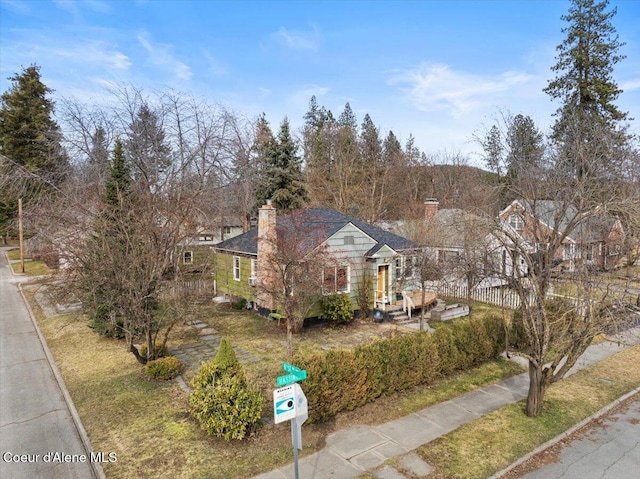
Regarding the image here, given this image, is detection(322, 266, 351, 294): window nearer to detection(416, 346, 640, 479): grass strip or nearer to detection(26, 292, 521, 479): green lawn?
detection(26, 292, 521, 479): green lawn

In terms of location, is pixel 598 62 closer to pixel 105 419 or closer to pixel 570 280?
pixel 570 280

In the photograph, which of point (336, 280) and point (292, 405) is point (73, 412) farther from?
point (336, 280)

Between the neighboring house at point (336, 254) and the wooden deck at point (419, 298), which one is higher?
the neighboring house at point (336, 254)

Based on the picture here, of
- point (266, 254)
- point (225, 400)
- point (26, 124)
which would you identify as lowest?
point (225, 400)

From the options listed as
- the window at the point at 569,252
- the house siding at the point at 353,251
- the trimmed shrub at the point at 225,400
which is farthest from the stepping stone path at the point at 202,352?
the window at the point at 569,252

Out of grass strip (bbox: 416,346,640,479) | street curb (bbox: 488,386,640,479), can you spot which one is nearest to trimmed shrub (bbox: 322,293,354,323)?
grass strip (bbox: 416,346,640,479)

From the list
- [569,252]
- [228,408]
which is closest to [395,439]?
[228,408]

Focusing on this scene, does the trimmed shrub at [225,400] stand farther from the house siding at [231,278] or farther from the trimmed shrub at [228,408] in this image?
the house siding at [231,278]
